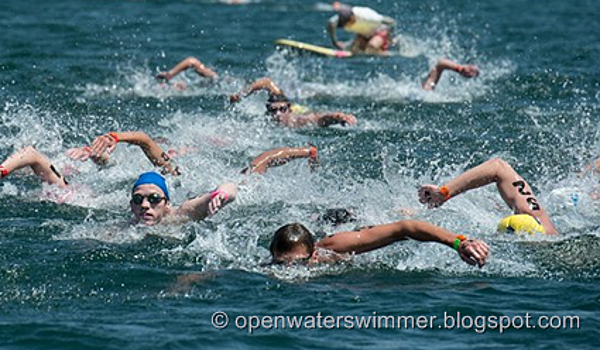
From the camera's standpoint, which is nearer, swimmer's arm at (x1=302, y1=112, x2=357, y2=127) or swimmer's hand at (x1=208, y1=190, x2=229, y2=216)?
swimmer's hand at (x1=208, y1=190, x2=229, y2=216)

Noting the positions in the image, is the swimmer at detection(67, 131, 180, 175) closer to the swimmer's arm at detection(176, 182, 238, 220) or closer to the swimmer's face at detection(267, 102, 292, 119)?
the swimmer's arm at detection(176, 182, 238, 220)

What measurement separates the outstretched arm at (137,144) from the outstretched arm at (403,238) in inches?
113

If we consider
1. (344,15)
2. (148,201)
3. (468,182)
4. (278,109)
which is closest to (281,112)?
(278,109)

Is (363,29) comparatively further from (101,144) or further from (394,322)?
(394,322)

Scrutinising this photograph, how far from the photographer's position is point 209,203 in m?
10.2

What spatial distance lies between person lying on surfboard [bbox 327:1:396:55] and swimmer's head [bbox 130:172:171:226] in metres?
12.0

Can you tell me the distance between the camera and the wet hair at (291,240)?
899 cm

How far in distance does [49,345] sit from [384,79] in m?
13.3

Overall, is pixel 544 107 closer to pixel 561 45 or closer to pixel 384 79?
pixel 384 79

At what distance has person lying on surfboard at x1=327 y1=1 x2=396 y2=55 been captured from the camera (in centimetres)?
2233

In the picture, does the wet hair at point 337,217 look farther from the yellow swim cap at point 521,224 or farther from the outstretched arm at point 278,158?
the outstretched arm at point 278,158

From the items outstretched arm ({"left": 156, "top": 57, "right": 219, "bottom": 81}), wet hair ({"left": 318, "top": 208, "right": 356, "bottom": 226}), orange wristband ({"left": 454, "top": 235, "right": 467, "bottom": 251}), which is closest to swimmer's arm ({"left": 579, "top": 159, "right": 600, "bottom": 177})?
wet hair ({"left": 318, "top": 208, "right": 356, "bottom": 226})

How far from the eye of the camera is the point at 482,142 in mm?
15227

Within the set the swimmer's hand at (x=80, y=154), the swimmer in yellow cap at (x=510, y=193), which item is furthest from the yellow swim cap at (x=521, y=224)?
→ the swimmer's hand at (x=80, y=154)
